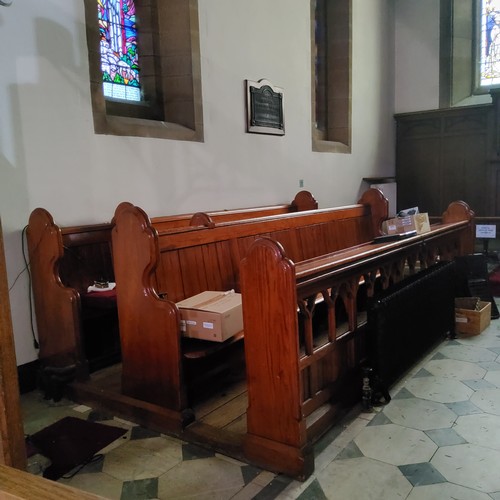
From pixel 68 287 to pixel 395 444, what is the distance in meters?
1.92

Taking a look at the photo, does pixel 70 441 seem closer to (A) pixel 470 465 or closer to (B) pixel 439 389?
(A) pixel 470 465

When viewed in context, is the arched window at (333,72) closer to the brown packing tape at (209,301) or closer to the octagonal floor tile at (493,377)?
the octagonal floor tile at (493,377)

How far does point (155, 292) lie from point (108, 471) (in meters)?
0.80

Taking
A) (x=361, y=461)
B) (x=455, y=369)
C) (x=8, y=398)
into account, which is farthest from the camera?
(x=455, y=369)

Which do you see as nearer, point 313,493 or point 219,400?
point 313,493

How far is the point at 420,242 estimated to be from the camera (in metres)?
3.33

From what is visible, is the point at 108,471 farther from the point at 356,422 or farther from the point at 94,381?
the point at 356,422

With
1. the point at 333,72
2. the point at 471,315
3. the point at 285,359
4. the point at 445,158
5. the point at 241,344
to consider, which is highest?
the point at 333,72

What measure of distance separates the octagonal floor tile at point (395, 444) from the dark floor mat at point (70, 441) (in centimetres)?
114

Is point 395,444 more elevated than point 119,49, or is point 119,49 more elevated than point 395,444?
point 119,49

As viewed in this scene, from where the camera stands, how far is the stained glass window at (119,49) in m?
4.18

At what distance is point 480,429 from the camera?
2.34 meters

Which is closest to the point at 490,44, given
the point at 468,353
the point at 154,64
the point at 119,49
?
the point at 154,64

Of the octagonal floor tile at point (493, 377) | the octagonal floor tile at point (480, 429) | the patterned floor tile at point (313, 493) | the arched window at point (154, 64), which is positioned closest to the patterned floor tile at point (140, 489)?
the patterned floor tile at point (313, 493)
